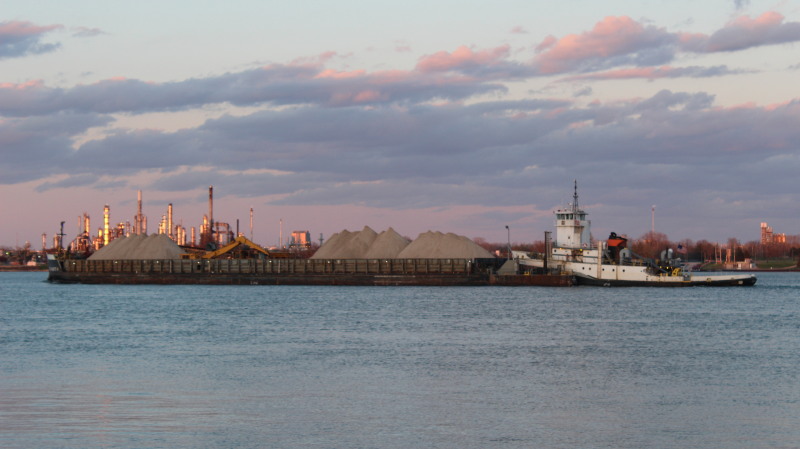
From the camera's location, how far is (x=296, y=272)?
132m

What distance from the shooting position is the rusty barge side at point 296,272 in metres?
120

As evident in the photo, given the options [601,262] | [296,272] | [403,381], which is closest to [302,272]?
[296,272]

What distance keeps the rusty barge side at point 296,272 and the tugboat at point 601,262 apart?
3.94m

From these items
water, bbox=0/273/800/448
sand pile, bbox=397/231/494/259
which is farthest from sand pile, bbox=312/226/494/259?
water, bbox=0/273/800/448

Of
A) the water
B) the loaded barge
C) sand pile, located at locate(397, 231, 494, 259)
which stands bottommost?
the water

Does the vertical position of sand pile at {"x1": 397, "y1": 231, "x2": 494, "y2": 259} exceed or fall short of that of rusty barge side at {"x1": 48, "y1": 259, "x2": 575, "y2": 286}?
it exceeds it

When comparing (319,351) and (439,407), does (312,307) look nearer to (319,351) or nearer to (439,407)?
(319,351)

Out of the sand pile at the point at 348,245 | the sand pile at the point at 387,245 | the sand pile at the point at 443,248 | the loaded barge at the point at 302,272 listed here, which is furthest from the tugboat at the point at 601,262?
the sand pile at the point at 348,245

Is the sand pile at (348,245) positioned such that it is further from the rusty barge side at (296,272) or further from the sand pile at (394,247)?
the rusty barge side at (296,272)

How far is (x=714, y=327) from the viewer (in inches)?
2151

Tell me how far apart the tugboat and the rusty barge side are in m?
3.94

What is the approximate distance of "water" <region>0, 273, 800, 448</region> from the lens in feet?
72.5

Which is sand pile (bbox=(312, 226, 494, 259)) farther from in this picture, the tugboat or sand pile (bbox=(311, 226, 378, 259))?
the tugboat

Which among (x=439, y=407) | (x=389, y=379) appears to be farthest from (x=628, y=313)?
(x=439, y=407)
